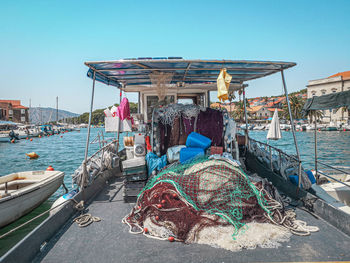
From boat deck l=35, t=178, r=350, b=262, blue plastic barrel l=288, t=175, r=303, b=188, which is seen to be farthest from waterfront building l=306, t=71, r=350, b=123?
boat deck l=35, t=178, r=350, b=262

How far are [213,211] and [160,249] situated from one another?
116 centimetres

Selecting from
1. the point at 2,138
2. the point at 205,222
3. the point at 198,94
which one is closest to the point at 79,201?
the point at 205,222

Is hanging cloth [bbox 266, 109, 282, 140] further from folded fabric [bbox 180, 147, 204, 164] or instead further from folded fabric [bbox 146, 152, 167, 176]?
folded fabric [bbox 146, 152, 167, 176]

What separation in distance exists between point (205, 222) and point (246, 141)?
5.19 metres

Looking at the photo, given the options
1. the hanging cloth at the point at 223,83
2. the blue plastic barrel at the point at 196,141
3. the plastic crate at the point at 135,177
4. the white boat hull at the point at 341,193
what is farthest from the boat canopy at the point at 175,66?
the white boat hull at the point at 341,193

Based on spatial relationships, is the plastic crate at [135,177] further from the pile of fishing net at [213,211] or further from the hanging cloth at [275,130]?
the hanging cloth at [275,130]

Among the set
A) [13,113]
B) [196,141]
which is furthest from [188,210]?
[13,113]

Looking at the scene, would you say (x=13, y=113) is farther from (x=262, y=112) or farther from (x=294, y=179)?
(x=262, y=112)

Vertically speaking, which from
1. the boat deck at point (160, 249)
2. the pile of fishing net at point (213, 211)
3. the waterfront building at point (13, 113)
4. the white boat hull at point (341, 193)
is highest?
the waterfront building at point (13, 113)

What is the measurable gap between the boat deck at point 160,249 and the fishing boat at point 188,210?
0.05ft

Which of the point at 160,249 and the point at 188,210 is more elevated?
the point at 188,210

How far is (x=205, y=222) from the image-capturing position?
3.78 meters

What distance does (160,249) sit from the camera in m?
3.39

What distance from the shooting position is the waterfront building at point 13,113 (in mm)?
81238
